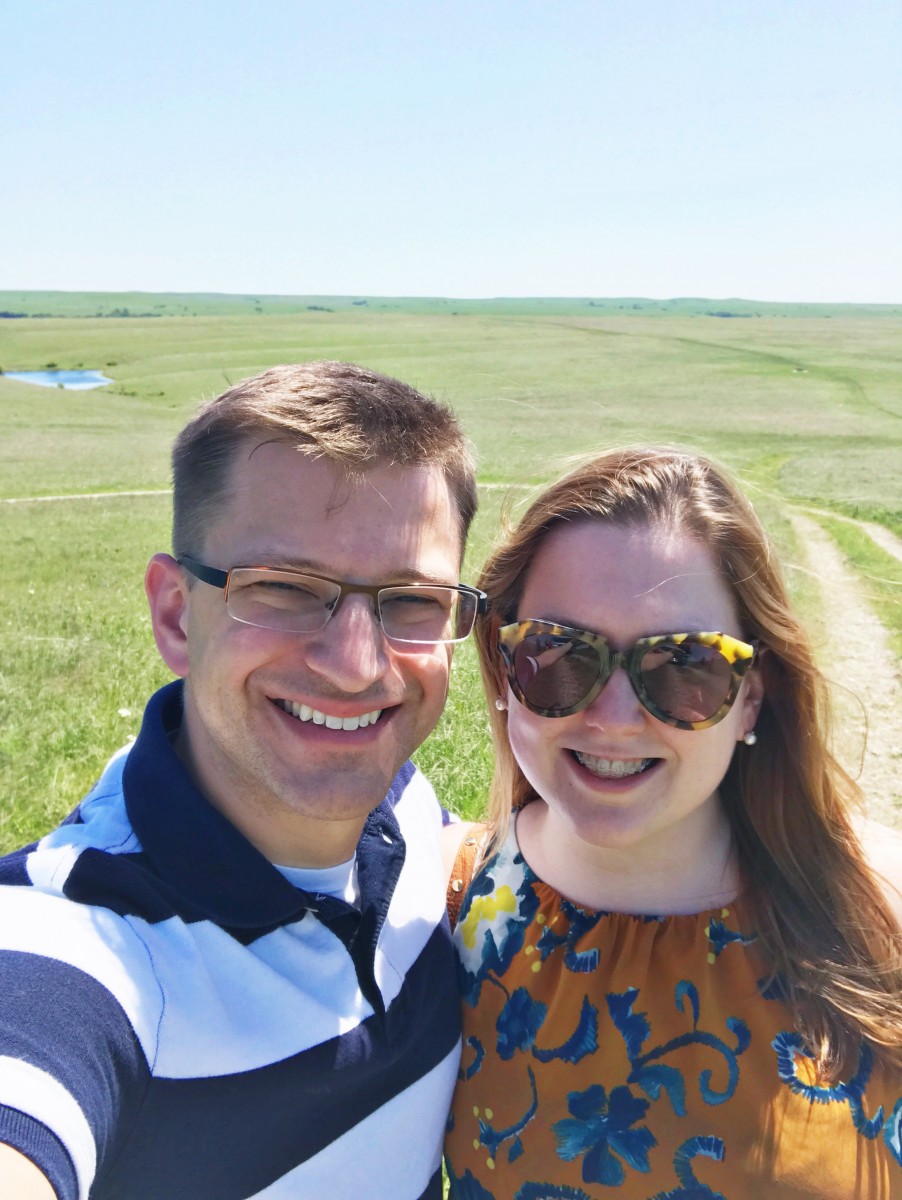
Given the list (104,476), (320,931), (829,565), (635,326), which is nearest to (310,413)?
(320,931)

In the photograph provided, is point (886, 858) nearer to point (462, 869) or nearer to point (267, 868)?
point (462, 869)

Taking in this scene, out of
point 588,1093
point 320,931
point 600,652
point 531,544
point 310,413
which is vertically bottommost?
point 588,1093

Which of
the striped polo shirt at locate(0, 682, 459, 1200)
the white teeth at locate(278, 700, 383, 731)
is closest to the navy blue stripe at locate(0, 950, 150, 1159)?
the striped polo shirt at locate(0, 682, 459, 1200)

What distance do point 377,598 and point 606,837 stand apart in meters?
0.82

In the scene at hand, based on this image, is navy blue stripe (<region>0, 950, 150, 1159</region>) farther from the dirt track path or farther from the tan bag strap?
the dirt track path

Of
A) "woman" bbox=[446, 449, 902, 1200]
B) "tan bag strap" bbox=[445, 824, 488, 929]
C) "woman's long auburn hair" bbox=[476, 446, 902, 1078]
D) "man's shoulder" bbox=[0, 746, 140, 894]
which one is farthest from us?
"tan bag strap" bbox=[445, 824, 488, 929]

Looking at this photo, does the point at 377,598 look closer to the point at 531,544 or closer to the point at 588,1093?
the point at 531,544

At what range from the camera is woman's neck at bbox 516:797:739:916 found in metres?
2.20

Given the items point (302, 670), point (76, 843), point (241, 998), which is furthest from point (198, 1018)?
point (302, 670)

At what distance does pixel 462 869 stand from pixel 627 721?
858 mm

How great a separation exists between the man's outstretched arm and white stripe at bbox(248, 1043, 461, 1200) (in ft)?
1.66

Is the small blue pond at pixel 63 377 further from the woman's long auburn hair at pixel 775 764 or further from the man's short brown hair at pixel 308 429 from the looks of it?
the woman's long auburn hair at pixel 775 764

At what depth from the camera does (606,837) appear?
2.10 meters

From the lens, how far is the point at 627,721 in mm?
2119
